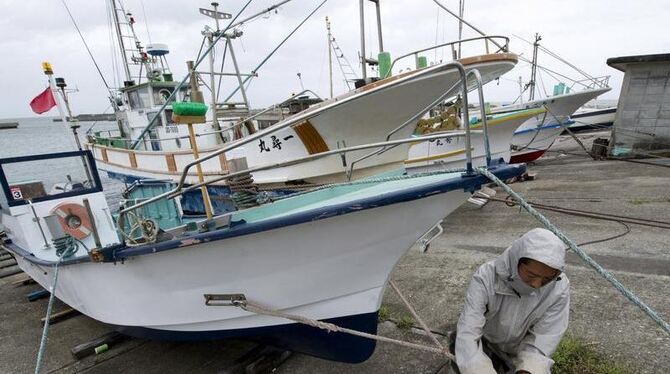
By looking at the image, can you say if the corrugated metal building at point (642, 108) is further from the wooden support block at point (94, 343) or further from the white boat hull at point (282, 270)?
the wooden support block at point (94, 343)

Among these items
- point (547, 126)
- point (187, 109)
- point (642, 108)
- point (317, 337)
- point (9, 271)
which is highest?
point (187, 109)

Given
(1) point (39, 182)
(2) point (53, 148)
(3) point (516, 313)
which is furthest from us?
(2) point (53, 148)

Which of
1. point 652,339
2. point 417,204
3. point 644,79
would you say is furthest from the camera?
point 644,79

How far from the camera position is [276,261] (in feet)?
8.17

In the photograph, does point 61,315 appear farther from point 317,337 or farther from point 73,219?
point 317,337

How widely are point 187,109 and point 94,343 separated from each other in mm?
2897

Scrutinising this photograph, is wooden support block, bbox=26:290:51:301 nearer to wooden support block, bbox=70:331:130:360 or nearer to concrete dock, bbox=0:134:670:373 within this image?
concrete dock, bbox=0:134:670:373

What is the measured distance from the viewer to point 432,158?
803 centimetres

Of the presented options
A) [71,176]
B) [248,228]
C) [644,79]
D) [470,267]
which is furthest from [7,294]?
[644,79]

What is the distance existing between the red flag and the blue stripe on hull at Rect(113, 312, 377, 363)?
3324mm

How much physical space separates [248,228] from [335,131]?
3723mm

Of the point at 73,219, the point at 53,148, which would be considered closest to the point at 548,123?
the point at 73,219

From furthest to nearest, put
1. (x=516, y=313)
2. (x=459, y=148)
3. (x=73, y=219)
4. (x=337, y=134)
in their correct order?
(x=459, y=148), (x=337, y=134), (x=73, y=219), (x=516, y=313)

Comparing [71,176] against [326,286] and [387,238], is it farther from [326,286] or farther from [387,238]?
[387,238]
